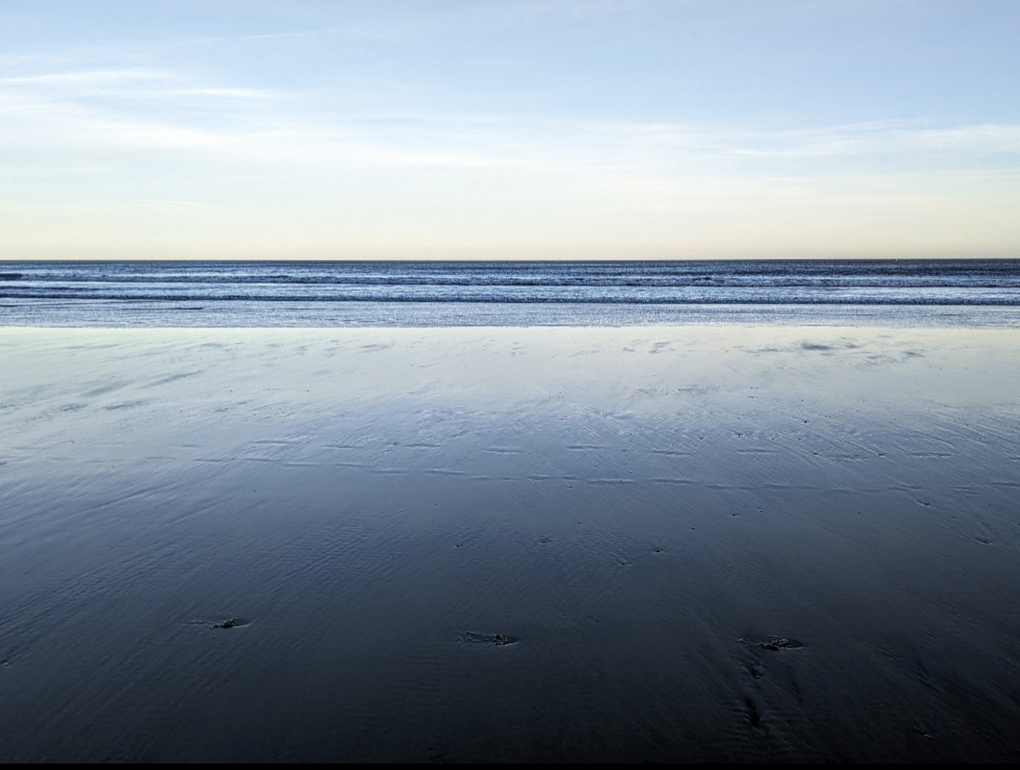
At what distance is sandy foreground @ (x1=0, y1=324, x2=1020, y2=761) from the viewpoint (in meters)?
2.60

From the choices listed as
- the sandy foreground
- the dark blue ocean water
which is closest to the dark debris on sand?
the sandy foreground

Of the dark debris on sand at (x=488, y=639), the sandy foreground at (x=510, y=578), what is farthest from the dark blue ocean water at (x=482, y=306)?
the dark debris on sand at (x=488, y=639)

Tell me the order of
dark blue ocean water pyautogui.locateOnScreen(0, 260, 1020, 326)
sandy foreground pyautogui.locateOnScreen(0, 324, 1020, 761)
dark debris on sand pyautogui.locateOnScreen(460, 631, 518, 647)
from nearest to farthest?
sandy foreground pyautogui.locateOnScreen(0, 324, 1020, 761)
dark debris on sand pyautogui.locateOnScreen(460, 631, 518, 647)
dark blue ocean water pyautogui.locateOnScreen(0, 260, 1020, 326)

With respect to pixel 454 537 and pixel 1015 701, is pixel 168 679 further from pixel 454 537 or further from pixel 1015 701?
pixel 1015 701

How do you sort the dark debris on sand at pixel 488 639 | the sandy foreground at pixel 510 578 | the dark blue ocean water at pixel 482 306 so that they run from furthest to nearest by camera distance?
the dark blue ocean water at pixel 482 306
the dark debris on sand at pixel 488 639
the sandy foreground at pixel 510 578

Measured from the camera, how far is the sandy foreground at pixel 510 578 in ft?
8.52

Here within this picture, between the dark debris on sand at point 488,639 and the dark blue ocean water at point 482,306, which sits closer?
the dark debris on sand at point 488,639

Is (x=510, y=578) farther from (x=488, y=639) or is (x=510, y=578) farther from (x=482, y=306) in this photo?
(x=482, y=306)

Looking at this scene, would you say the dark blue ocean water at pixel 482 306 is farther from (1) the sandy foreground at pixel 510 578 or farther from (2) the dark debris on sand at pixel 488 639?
(2) the dark debris on sand at pixel 488 639

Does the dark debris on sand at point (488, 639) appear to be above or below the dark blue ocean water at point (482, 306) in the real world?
below

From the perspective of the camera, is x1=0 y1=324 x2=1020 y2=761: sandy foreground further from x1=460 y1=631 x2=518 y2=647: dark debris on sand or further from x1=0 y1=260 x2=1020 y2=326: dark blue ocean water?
x1=0 y1=260 x2=1020 y2=326: dark blue ocean water

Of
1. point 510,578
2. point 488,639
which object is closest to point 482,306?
point 510,578

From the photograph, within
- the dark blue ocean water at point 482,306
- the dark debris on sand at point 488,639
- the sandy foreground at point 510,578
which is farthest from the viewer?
the dark blue ocean water at point 482,306

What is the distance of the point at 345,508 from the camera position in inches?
189
